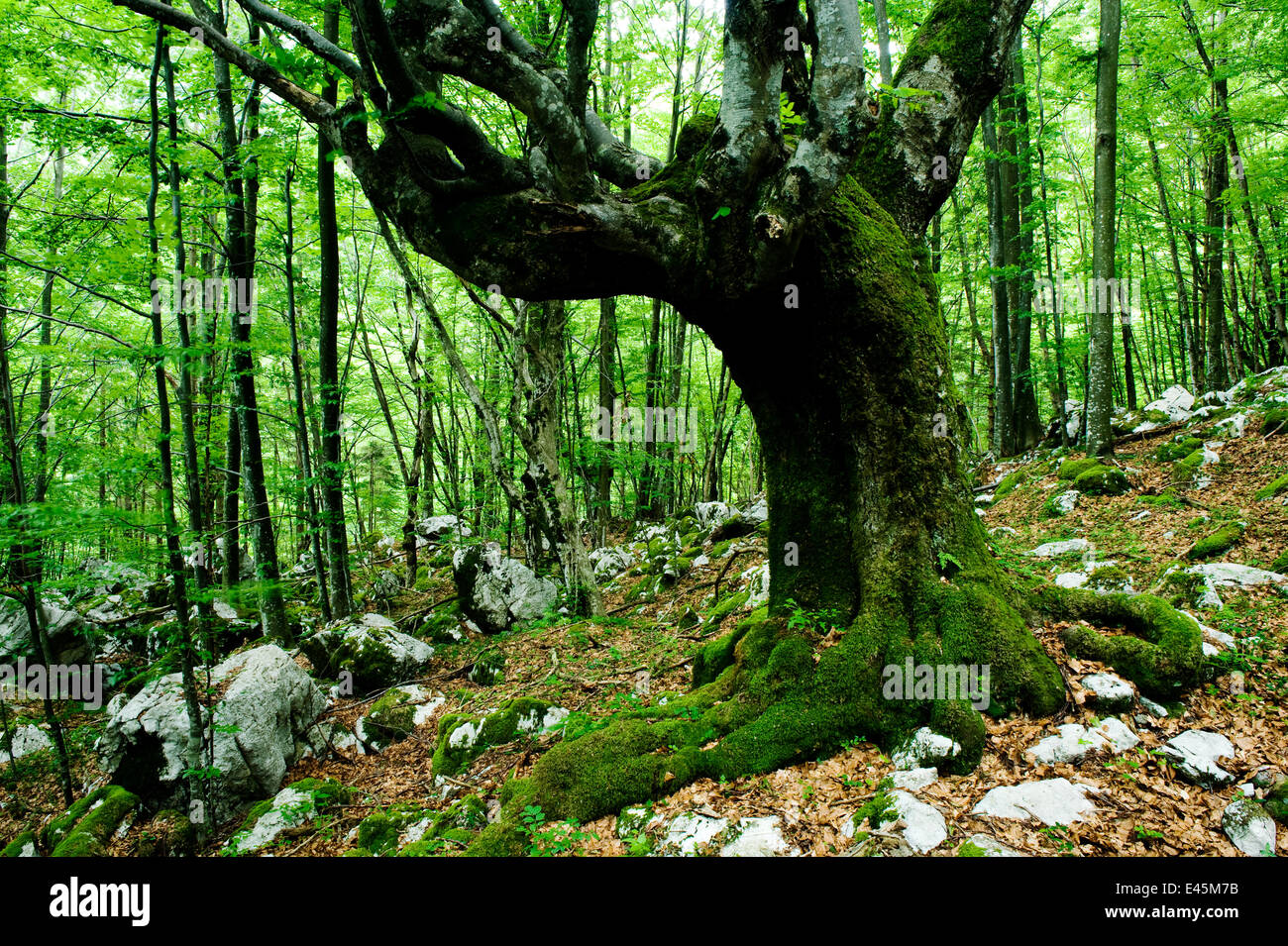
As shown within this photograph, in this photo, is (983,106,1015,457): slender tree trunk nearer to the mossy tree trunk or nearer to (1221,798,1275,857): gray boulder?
the mossy tree trunk

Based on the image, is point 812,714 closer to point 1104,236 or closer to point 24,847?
point 24,847

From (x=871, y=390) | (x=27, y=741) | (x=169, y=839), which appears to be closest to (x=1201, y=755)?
(x=871, y=390)

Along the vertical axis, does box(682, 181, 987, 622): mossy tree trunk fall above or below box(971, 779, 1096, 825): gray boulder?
above

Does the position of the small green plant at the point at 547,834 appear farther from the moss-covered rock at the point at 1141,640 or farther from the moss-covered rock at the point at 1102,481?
the moss-covered rock at the point at 1102,481

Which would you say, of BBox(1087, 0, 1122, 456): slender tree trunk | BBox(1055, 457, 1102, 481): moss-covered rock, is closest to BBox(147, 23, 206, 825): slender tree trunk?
BBox(1055, 457, 1102, 481): moss-covered rock

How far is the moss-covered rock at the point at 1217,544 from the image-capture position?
520 centimetres

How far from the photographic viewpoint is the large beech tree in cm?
330

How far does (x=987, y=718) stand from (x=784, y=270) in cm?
286

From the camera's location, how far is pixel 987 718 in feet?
10.8

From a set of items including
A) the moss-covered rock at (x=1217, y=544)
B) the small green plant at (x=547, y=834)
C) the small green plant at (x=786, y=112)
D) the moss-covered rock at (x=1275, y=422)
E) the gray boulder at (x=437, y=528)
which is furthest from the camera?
the gray boulder at (x=437, y=528)

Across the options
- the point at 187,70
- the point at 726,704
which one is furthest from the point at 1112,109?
the point at 187,70

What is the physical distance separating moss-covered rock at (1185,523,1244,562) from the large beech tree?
241 cm

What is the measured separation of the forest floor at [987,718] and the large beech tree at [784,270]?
204mm

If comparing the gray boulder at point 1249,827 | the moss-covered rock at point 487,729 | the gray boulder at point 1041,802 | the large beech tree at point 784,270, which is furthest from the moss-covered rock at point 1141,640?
the moss-covered rock at point 487,729
